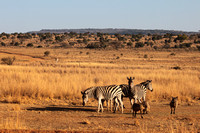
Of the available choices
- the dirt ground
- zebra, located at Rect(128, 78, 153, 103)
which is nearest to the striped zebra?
zebra, located at Rect(128, 78, 153, 103)

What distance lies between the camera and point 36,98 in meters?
18.1

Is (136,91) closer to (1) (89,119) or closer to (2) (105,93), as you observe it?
(2) (105,93)

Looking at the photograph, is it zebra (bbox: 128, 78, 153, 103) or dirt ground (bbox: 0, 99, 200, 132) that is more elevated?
zebra (bbox: 128, 78, 153, 103)

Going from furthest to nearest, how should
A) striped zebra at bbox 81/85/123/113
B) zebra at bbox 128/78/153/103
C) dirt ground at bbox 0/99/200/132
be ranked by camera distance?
1. zebra at bbox 128/78/153/103
2. striped zebra at bbox 81/85/123/113
3. dirt ground at bbox 0/99/200/132

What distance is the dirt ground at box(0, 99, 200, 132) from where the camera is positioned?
10.3 metres

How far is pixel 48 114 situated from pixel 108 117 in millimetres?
2880

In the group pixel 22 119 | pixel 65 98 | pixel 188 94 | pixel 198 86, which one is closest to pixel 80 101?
pixel 65 98

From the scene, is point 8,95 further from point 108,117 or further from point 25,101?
point 108,117

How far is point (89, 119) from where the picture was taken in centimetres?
1234

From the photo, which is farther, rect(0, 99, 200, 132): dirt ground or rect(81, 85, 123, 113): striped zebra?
rect(81, 85, 123, 113): striped zebra

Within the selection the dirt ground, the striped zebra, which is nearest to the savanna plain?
the dirt ground

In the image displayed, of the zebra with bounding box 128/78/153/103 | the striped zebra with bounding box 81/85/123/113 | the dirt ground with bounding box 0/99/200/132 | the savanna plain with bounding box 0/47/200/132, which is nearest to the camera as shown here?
the dirt ground with bounding box 0/99/200/132

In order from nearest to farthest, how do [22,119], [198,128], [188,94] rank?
[198,128]
[22,119]
[188,94]

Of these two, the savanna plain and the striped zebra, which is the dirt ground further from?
the striped zebra
